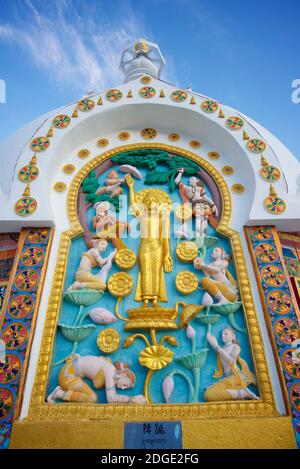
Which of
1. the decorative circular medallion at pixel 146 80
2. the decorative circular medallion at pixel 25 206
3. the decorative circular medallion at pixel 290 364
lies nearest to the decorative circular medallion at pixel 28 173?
the decorative circular medallion at pixel 25 206

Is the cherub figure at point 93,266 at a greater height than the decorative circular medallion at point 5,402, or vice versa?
the cherub figure at point 93,266

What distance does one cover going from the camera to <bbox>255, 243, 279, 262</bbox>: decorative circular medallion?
5.12m

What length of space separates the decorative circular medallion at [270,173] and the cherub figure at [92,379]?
12.7 feet

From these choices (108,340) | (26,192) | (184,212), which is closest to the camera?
(108,340)

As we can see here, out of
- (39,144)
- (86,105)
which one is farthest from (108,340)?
(86,105)

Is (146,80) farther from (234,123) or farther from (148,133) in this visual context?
(234,123)

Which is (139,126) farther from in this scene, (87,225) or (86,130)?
Answer: (87,225)

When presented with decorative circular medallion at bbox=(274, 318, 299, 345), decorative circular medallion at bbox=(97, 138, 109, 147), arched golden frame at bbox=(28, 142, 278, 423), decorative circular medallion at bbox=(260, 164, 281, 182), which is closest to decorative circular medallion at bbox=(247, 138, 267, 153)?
decorative circular medallion at bbox=(260, 164, 281, 182)

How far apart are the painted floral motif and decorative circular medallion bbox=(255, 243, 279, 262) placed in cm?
416

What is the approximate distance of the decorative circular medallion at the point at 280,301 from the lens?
182 inches

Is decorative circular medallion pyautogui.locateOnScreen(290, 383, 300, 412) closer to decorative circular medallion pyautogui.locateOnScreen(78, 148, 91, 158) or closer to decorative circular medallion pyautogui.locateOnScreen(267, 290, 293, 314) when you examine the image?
decorative circular medallion pyautogui.locateOnScreen(267, 290, 293, 314)

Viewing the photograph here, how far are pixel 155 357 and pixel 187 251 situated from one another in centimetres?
178

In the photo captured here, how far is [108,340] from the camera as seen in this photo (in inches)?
178

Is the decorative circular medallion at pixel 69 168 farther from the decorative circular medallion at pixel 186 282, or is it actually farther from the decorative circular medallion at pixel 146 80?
the decorative circular medallion at pixel 186 282
